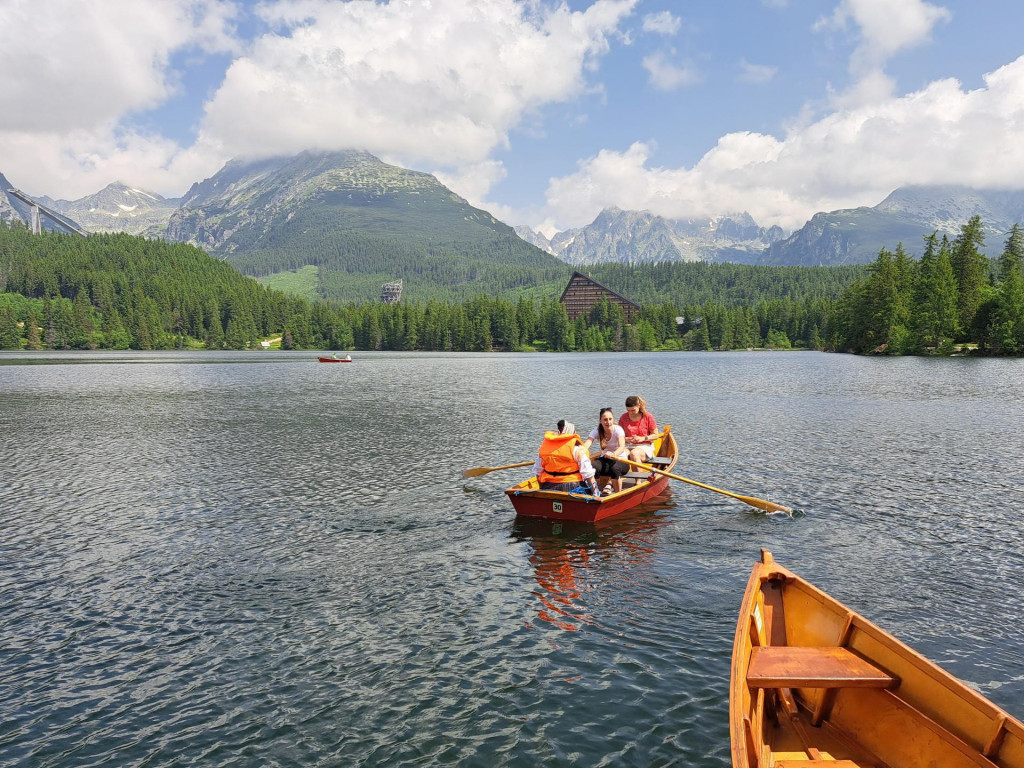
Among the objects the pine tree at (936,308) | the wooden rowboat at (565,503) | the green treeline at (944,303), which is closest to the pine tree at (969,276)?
the green treeline at (944,303)

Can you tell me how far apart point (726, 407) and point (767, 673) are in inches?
1995

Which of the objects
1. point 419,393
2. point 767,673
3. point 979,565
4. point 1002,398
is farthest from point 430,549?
point 1002,398

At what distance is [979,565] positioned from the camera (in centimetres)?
1777

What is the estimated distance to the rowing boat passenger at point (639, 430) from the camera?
86.4 feet

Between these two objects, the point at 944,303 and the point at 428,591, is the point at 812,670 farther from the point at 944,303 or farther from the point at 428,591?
the point at 944,303

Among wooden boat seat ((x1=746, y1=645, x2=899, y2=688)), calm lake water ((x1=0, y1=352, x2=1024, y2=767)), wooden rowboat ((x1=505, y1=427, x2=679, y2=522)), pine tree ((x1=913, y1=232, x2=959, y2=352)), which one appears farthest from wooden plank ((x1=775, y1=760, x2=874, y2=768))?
pine tree ((x1=913, y1=232, x2=959, y2=352))

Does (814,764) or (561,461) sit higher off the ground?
(561,461)

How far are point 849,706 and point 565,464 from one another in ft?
40.5

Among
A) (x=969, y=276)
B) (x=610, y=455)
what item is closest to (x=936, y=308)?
(x=969, y=276)

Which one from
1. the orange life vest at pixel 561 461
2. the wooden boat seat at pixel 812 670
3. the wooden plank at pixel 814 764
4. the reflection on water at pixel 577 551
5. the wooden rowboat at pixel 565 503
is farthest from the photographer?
the orange life vest at pixel 561 461

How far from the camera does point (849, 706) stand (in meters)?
9.39

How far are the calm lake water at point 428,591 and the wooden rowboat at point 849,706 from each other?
59.8 inches

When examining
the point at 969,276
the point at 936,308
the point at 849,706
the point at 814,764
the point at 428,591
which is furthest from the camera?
the point at 969,276

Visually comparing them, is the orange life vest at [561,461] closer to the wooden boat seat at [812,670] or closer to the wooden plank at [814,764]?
the wooden boat seat at [812,670]
